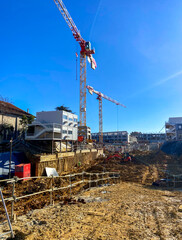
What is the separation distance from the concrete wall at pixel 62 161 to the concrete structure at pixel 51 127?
283 cm

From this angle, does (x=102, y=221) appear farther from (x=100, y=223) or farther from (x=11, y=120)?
(x=11, y=120)

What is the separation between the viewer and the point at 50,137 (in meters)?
23.2

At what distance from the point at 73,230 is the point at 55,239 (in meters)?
0.72

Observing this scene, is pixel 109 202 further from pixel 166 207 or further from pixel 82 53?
pixel 82 53

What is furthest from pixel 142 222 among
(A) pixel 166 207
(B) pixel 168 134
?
(B) pixel 168 134

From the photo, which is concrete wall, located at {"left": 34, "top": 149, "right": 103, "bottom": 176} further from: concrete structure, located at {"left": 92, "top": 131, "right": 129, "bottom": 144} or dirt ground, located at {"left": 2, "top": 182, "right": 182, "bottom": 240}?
concrete structure, located at {"left": 92, "top": 131, "right": 129, "bottom": 144}

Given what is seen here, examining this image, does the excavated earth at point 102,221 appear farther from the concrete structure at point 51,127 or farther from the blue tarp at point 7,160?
the concrete structure at point 51,127

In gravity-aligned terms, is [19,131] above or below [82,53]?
below

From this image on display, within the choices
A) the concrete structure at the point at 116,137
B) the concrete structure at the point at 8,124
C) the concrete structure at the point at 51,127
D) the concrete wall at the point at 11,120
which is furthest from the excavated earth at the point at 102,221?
the concrete structure at the point at 116,137

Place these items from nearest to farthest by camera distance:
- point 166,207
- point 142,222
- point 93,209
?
point 142,222
point 93,209
point 166,207

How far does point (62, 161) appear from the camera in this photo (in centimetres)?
2292

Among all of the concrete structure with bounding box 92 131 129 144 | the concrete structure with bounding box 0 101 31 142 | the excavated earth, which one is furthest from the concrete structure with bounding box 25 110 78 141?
the concrete structure with bounding box 92 131 129 144

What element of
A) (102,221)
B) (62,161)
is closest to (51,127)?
(62,161)

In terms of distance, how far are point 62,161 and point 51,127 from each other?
522 cm
